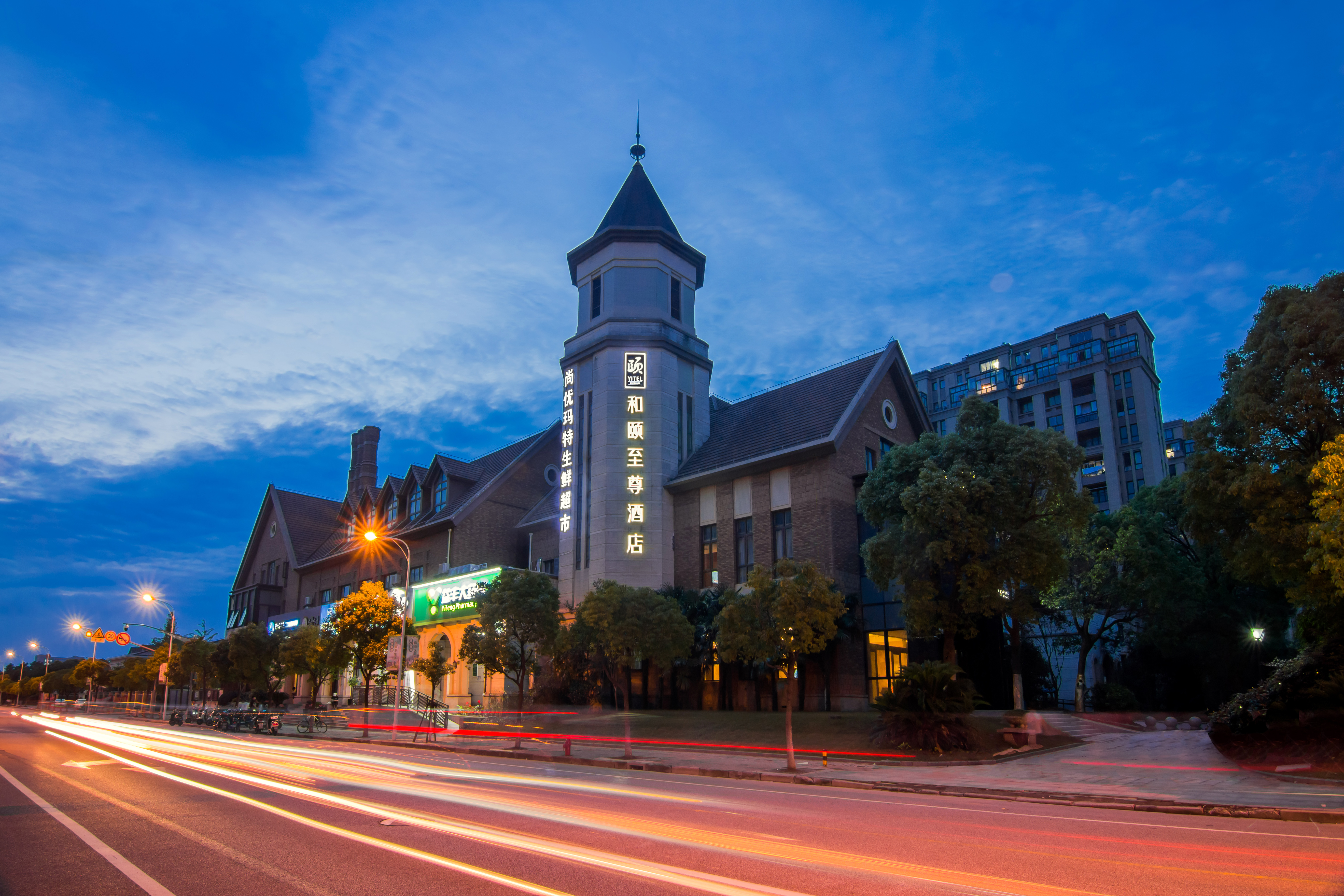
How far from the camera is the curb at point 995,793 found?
1291 centimetres

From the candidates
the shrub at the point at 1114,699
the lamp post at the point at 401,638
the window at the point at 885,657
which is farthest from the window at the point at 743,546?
the shrub at the point at 1114,699

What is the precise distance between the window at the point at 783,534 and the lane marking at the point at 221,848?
27787 millimetres

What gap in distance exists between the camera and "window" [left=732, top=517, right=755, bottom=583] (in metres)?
39.0

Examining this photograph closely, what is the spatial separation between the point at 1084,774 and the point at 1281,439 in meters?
11.8

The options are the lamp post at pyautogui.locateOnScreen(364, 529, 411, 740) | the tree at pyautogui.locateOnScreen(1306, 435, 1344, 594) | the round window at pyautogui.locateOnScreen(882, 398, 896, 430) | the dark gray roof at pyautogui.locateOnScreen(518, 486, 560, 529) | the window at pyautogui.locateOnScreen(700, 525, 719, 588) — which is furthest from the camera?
the dark gray roof at pyautogui.locateOnScreen(518, 486, 560, 529)

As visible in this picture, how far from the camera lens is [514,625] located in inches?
1361

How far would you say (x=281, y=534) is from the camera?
75.9 metres

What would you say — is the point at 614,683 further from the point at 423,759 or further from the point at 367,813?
the point at 367,813

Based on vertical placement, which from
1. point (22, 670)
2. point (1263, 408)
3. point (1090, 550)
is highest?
point (1263, 408)

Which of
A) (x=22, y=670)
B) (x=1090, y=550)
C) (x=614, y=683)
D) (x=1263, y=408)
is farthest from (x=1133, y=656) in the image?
(x=22, y=670)

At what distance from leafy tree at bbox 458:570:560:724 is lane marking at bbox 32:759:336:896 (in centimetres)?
1966

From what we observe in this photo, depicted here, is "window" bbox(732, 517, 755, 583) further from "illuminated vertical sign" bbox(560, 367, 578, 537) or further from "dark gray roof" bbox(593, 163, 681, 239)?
"dark gray roof" bbox(593, 163, 681, 239)

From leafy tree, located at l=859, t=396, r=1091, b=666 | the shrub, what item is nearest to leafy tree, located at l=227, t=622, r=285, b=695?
leafy tree, located at l=859, t=396, r=1091, b=666

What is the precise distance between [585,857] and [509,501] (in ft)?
154
